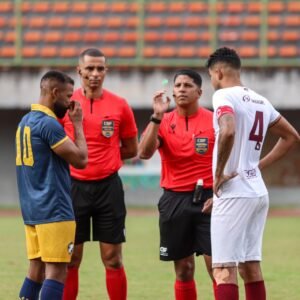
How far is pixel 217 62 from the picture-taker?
26.4 ft

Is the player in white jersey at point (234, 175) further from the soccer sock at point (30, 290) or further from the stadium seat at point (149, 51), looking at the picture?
the stadium seat at point (149, 51)

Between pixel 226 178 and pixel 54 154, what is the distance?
1.32 meters

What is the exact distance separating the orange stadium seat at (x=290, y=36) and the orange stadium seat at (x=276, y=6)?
0.63 metres

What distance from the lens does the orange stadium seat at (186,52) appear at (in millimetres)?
26016

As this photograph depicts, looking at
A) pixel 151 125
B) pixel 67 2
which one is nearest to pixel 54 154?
pixel 151 125

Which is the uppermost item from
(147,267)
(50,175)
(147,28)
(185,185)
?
(147,28)

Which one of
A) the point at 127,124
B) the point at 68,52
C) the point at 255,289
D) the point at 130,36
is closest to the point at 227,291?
the point at 255,289

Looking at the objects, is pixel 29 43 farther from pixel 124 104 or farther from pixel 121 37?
pixel 124 104

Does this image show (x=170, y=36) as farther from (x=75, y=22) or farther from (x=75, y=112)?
(x=75, y=112)

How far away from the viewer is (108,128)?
9445mm

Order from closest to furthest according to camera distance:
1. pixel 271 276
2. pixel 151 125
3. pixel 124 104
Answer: pixel 151 125
pixel 124 104
pixel 271 276

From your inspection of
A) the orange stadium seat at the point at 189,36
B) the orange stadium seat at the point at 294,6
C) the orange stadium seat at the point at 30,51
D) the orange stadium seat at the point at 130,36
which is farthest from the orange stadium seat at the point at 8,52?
the orange stadium seat at the point at 294,6

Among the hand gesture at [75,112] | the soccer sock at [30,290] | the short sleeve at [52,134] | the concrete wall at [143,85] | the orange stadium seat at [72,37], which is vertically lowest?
the soccer sock at [30,290]

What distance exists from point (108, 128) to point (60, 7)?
1842 centimetres
